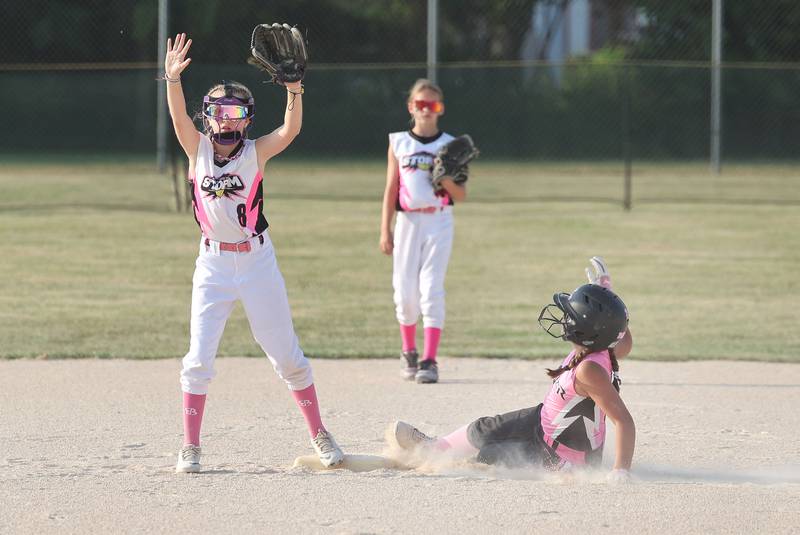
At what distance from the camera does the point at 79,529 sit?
15.4ft

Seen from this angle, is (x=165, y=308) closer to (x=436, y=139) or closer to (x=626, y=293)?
(x=436, y=139)

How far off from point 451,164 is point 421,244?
1.90 feet

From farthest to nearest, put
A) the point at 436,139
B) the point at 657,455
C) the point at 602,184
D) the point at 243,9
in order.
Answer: the point at 243,9, the point at 602,184, the point at 436,139, the point at 657,455

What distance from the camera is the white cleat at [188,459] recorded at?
5582mm

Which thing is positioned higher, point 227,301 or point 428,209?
point 428,209

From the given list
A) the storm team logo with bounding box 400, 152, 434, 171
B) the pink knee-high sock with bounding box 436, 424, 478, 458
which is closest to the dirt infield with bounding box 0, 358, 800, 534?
the pink knee-high sock with bounding box 436, 424, 478, 458

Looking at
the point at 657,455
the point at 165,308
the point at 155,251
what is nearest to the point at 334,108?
the point at 155,251

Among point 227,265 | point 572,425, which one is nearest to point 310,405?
point 227,265

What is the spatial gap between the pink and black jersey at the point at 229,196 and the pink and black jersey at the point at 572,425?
1.57 m

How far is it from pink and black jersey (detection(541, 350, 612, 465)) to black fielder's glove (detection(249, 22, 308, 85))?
6.04 feet

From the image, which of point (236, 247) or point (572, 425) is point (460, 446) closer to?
point (572, 425)

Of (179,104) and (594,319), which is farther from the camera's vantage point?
(179,104)

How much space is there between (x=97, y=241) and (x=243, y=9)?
1861 centimetres

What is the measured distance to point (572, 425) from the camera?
221 inches
